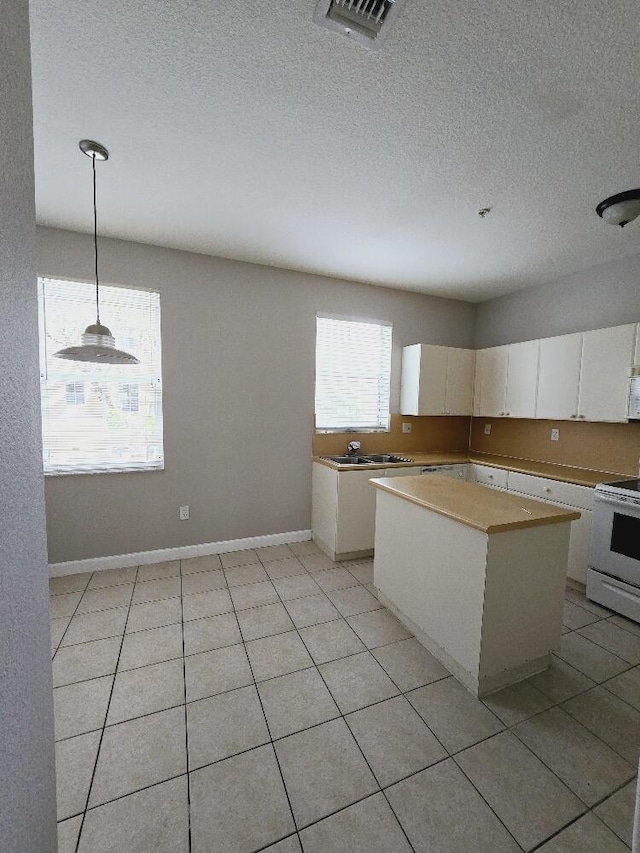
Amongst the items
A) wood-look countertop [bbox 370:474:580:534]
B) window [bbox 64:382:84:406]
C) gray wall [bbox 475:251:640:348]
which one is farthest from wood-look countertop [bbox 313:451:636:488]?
window [bbox 64:382:84:406]

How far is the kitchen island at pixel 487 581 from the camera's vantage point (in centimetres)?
175

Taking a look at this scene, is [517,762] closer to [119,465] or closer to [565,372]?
[565,372]

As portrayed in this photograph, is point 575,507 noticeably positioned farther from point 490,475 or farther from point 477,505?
point 477,505

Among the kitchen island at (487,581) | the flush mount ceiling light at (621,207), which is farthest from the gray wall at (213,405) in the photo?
the flush mount ceiling light at (621,207)

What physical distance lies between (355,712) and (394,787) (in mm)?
351

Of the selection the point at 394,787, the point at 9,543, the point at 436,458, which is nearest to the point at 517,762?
the point at 394,787

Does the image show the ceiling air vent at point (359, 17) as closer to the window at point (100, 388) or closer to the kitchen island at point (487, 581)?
the kitchen island at point (487, 581)

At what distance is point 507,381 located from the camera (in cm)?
381

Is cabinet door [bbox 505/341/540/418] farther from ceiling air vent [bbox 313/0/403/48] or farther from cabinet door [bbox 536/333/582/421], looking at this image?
ceiling air vent [bbox 313/0/403/48]

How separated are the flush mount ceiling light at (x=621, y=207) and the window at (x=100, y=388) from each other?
334cm

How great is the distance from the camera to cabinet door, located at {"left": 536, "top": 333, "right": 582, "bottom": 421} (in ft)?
10.4

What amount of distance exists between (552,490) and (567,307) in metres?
1.88

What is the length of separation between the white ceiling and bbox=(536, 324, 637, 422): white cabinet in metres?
0.78

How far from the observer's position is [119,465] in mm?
3094
